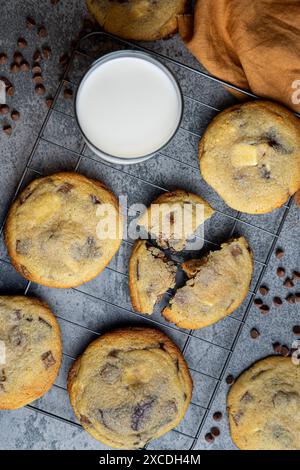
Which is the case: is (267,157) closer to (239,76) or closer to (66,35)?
(239,76)

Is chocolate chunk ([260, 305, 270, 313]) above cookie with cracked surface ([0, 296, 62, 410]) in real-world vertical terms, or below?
above

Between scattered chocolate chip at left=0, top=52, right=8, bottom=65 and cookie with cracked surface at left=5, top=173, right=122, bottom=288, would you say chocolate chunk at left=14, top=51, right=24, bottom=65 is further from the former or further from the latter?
cookie with cracked surface at left=5, top=173, right=122, bottom=288

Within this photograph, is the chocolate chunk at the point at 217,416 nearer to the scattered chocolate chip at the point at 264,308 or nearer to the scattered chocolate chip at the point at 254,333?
the scattered chocolate chip at the point at 254,333

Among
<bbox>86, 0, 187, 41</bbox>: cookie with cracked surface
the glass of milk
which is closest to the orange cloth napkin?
<bbox>86, 0, 187, 41</bbox>: cookie with cracked surface

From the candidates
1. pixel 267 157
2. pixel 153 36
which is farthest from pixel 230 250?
pixel 153 36

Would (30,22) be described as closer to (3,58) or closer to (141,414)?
(3,58)

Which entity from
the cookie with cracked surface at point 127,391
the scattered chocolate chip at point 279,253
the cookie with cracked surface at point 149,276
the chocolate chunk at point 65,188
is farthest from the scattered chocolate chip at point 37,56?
the scattered chocolate chip at point 279,253
